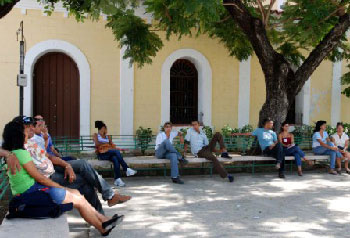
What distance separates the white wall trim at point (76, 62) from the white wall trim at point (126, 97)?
95 cm

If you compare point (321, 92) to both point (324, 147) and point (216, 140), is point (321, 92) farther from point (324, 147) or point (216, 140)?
point (216, 140)

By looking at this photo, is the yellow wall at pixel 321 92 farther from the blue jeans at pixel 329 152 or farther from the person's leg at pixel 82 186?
the person's leg at pixel 82 186

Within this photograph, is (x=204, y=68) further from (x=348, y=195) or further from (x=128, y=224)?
(x=128, y=224)

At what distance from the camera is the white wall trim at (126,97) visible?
10.8 metres

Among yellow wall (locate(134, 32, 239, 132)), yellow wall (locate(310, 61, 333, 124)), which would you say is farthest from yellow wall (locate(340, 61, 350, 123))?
yellow wall (locate(134, 32, 239, 132))

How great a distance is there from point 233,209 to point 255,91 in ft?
24.6

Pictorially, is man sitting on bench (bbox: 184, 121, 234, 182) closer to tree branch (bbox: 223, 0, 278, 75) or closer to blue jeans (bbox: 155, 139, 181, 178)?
blue jeans (bbox: 155, 139, 181, 178)

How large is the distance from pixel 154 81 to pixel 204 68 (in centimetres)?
169

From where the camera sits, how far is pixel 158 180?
24.7 ft

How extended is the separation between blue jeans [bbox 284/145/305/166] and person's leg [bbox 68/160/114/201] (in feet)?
16.1

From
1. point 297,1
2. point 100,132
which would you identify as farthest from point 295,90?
point 100,132

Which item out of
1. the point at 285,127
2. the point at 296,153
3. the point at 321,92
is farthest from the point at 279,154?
the point at 321,92

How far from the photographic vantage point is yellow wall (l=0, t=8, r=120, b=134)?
9.95 m

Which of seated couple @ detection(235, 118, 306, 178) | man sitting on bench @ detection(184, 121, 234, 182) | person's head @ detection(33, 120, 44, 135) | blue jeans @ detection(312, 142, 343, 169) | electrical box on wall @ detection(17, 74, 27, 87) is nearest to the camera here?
person's head @ detection(33, 120, 44, 135)
